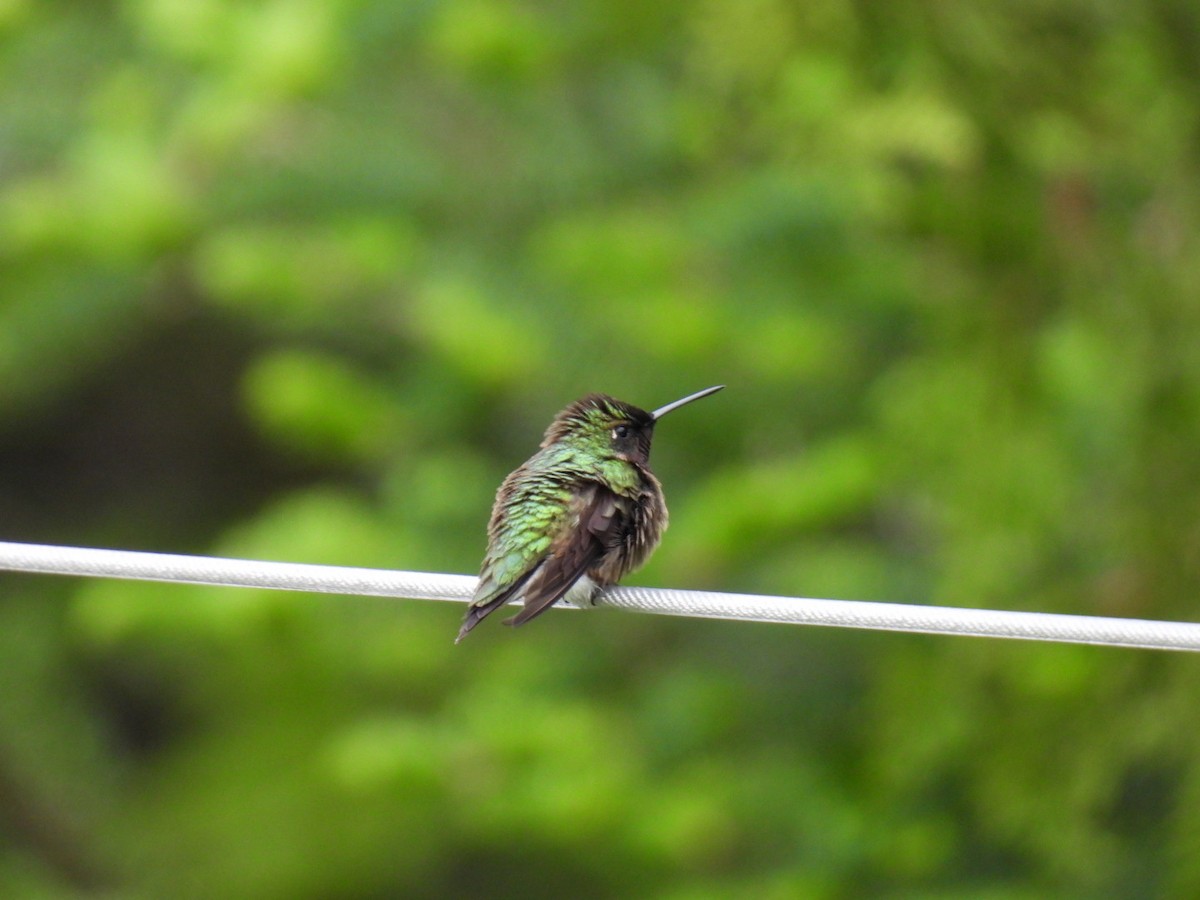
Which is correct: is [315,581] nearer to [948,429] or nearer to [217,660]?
[948,429]

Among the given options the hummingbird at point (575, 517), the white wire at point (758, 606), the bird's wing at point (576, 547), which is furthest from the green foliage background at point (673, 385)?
the white wire at point (758, 606)

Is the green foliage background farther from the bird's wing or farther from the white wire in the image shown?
the white wire

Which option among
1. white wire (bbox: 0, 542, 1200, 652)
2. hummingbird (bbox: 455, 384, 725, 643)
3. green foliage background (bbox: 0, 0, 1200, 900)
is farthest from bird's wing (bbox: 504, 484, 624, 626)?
green foliage background (bbox: 0, 0, 1200, 900)

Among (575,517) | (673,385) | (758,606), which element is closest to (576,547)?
(575,517)

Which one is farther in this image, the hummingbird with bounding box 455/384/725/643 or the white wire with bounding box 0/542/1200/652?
the hummingbird with bounding box 455/384/725/643

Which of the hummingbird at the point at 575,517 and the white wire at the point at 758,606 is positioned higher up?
the white wire at the point at 758,606

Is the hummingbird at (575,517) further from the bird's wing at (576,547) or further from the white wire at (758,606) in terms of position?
the white wire at (758,606)

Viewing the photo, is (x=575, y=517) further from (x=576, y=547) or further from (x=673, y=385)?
(x=673, y=385)
